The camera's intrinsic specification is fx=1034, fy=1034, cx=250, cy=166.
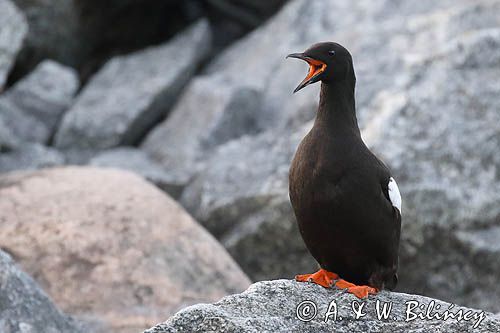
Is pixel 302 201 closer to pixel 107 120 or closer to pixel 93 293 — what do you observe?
pixel 93 293

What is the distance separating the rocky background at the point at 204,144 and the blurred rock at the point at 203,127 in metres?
0.02

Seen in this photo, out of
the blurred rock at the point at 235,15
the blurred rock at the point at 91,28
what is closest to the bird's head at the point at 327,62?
the blurred rock at the point at 91,28

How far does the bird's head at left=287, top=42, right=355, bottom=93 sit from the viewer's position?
580cm

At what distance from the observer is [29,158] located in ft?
34.4

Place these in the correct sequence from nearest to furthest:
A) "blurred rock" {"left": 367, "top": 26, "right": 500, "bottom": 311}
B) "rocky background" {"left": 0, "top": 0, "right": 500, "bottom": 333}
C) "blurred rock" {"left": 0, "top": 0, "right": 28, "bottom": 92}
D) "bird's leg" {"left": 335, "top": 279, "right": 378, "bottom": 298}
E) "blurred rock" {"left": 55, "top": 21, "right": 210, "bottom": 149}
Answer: "bird's leg" {"left": 335, "top": 279, "right": 378, "bottom": 298} < "rocky background" {"left": 0, "top": 0, "right": 500, "bottom": 333} < "blurred rock" {"left": 367, "top": 26, "right": 500, "bottom": 311} < "blurred rock" {"left": 0, "top": 0, "right": 28, "bottom": 92} < "blurred rock" {"left": 55, "top": 21, "right": 210, "bottom": 149}

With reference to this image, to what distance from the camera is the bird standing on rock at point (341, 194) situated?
5586 millimetres

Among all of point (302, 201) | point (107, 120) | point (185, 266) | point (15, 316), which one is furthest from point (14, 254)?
point (107, 120)

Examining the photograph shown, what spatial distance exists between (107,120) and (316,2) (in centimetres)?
280

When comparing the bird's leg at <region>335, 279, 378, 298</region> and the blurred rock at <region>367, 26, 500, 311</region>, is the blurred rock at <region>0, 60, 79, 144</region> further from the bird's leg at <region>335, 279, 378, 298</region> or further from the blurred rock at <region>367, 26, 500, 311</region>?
the bird's leg at <region>335, 279, 378, 298</region>

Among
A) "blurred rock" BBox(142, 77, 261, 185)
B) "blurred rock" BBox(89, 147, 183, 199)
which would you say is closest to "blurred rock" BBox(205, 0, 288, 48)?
"blurred rock" BBox(142, 77, 261, 185)

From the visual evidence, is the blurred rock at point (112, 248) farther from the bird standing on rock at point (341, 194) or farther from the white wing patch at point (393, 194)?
the white wing patch at point (393, 194)

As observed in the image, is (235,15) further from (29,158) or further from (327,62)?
(327,62)

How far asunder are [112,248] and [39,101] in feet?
13.6

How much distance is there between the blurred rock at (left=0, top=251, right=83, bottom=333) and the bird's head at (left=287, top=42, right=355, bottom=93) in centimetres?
194
